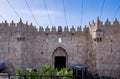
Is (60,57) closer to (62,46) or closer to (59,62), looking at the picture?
(59,62)

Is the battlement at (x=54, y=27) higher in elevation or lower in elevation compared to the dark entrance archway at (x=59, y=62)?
higher

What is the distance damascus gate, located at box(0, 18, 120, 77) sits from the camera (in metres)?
20.8

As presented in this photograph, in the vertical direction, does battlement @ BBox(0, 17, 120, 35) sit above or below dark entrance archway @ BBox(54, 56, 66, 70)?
above

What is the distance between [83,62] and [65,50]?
74.8 inches

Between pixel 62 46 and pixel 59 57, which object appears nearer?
pixel 62 46

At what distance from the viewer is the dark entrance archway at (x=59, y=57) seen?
76.6 ft

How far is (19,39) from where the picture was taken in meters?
22.0

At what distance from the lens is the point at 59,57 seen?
78.2 ft

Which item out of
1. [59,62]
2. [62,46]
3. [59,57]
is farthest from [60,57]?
[62,46]

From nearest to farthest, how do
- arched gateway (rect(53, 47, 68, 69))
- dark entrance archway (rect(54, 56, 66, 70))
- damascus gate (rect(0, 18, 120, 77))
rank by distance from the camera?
damascus gate (rect(0, 18, 120, 77)) < arched gateway (rect(53, 47, 68, 69)) < dark entrance archway (rect(54, 56, 66, 70))

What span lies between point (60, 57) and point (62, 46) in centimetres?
→ 131

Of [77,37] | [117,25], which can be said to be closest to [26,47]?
[77,37]

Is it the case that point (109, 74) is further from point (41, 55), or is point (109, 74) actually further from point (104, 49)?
point (41, 55)

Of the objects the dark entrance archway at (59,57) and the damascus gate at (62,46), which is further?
the dark entrance archway at (59,57)
